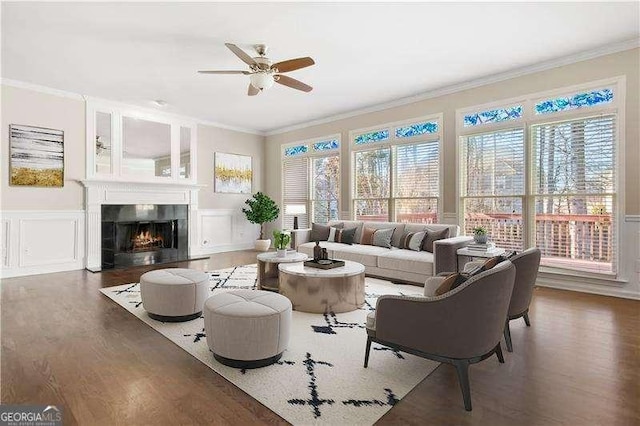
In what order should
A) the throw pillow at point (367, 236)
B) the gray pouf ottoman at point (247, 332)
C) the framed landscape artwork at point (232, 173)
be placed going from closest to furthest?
the gray pouf ottoman at point (247, 332), the throw pillow at point (367, 236), the framed landscape artwork at point (232, 173)

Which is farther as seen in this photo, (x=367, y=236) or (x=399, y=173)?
(x=399, y=173)

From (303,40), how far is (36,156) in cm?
474

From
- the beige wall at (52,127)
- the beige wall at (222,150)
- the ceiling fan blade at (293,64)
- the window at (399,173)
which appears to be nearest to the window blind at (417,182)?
the window at (399,173)

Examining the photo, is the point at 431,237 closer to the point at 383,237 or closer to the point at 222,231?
the point at 383,237

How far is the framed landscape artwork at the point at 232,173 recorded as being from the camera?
8352 mm

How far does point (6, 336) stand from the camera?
301 cm

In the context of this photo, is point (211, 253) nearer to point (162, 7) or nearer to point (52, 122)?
point (52, 122)

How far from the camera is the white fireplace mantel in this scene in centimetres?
616

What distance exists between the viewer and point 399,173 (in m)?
6.63

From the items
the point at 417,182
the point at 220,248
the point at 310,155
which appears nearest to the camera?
the point at 417,182

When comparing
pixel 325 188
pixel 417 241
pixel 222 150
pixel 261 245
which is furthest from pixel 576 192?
pixel 222 150

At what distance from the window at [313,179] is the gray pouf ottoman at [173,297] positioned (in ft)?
15.0

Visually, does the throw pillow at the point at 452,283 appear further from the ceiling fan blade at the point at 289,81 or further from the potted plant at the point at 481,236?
the ceiling fan blade at the point at 289,81

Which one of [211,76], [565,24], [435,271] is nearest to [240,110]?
[211,76]
